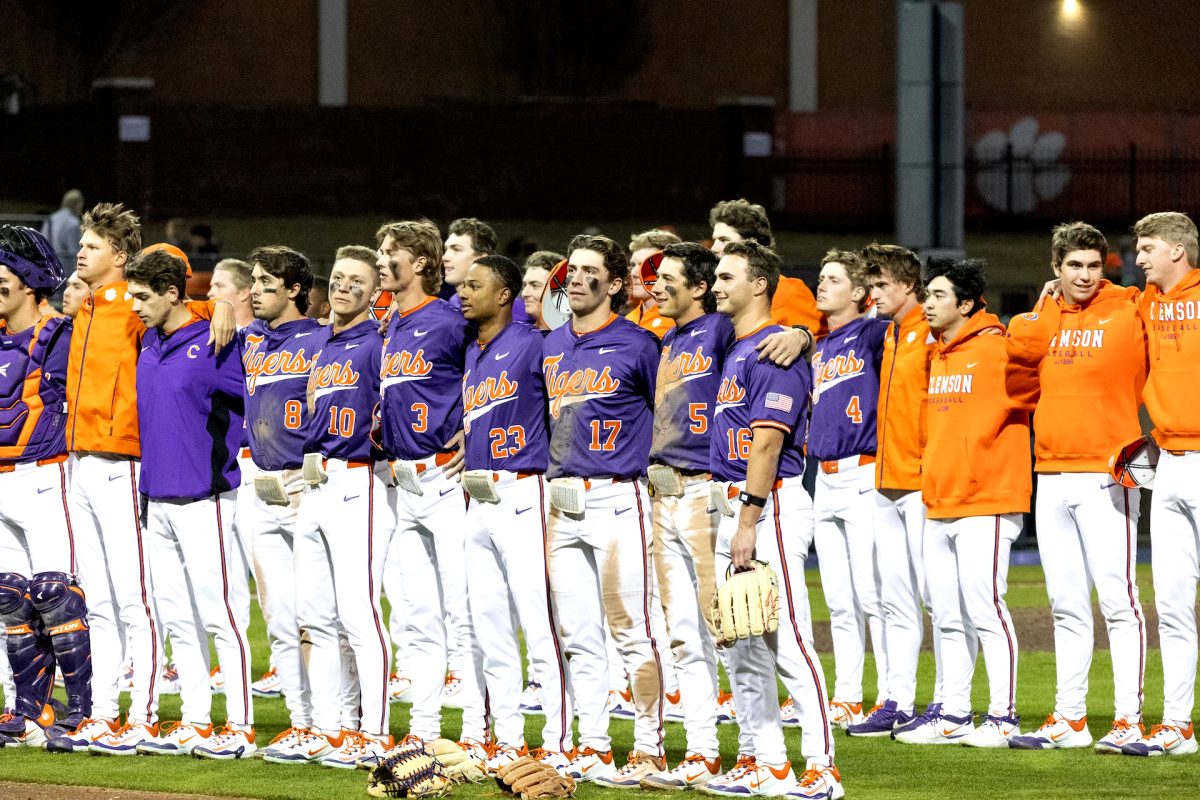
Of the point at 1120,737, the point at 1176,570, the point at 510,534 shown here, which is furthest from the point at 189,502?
the point at 1176,570

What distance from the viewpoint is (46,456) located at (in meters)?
9.19

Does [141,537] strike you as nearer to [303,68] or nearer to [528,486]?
[528,486]

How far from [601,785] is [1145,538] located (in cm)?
1084

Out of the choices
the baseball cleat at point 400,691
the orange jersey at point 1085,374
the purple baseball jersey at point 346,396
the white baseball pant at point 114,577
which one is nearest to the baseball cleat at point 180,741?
the white baseball pant at point 114,577

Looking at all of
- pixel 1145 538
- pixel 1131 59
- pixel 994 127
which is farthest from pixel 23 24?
pixel 1145 538

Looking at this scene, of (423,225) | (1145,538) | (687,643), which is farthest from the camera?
(1145,538)

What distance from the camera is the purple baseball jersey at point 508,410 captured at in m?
8.10

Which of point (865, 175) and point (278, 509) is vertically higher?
point (865, 175)

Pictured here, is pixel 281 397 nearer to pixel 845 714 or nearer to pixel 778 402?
pixel 778 402

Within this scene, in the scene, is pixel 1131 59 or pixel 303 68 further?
pixel 1131 59

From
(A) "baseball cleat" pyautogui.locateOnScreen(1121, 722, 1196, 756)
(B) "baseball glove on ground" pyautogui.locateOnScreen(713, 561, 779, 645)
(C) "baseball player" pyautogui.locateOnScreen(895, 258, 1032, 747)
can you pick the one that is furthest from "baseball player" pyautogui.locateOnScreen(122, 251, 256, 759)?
(A) "baseball cleat" pyautogui.locateOnScreen(1121, 722, 1196, 756)

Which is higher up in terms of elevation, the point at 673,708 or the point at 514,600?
the point at 514,600

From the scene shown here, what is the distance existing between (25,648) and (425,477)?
245 centimetres

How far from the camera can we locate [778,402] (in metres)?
7.34
